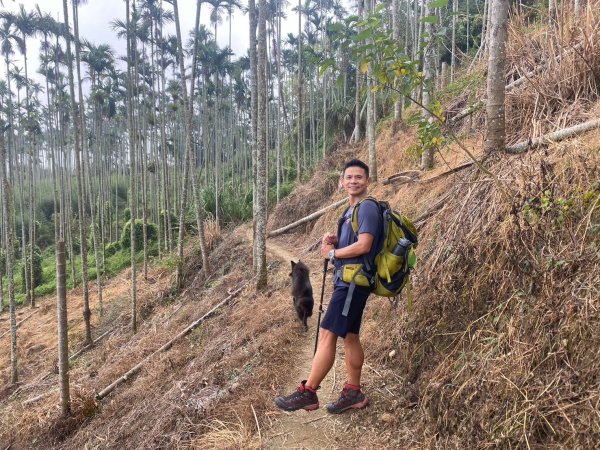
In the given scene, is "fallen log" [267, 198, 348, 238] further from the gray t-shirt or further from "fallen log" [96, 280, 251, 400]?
the gray t-shirt

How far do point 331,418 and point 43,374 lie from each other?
10014mm

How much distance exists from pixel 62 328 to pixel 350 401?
4.51 m

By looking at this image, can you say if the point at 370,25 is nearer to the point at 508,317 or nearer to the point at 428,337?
the point at 508,317

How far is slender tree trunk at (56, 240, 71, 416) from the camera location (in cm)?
502

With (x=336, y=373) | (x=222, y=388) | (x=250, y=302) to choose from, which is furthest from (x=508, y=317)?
(x=250, y=302)

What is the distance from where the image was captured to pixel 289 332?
4652 mm

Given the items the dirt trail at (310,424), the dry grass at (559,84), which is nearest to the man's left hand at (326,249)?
the dirt trail at (310,424)

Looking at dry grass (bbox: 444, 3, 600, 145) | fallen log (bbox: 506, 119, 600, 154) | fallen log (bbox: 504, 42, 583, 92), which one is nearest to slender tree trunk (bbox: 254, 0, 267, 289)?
fallen log (bbox: 504, 42, 583, 92)

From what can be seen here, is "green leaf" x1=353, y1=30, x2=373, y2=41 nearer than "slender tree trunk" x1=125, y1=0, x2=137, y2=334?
Yes

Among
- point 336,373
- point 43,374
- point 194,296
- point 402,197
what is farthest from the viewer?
point 194,296

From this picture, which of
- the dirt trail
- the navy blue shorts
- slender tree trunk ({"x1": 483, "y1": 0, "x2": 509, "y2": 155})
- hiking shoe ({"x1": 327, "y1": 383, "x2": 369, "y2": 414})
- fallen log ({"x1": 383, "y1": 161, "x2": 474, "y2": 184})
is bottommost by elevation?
the dirt trail

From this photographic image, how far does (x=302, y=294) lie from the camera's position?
5.13m

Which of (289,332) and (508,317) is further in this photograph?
(289,332)

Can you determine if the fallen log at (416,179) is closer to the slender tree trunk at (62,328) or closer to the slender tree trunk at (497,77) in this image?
the slender tree trunk at (497,77)
